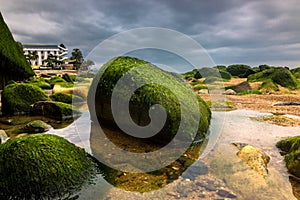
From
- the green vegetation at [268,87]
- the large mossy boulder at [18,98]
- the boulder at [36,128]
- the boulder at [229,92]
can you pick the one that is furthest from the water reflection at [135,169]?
the green vegetation at [268,87]

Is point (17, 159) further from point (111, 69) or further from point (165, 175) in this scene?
point (111, 69)

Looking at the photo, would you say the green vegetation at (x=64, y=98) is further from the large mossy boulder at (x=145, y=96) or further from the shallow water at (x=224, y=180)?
the shallow water at (x=224, y=180)

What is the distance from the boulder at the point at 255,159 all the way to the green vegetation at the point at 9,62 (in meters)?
13.9

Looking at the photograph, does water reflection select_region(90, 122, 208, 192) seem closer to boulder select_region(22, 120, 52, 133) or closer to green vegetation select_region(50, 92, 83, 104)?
boulder select_region(22, 120, 52, 133)

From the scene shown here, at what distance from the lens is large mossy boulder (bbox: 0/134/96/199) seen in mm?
3385

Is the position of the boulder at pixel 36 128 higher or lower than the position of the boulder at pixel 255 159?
lower

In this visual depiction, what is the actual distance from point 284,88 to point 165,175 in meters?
21.0

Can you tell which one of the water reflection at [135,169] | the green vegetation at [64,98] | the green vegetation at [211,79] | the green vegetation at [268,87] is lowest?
the water reflection at [135,169]

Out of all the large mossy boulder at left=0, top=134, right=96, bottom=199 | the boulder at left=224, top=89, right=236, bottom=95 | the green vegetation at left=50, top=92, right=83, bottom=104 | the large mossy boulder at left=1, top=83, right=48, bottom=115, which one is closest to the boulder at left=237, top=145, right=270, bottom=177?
the large mossy boulder at left=0, top=134, right=96, bottom=199

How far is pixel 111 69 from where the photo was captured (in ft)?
23.8

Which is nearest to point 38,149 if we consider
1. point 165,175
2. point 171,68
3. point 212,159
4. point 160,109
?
point 165,175

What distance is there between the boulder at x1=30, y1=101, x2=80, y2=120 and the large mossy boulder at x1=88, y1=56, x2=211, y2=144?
1961mm

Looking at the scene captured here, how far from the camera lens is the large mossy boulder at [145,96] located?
595 centimetres

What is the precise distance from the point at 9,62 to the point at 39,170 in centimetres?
1309
